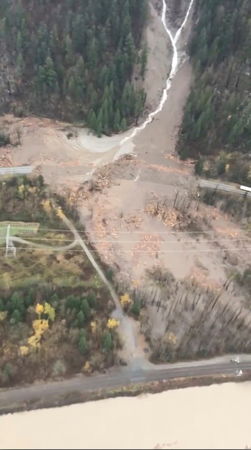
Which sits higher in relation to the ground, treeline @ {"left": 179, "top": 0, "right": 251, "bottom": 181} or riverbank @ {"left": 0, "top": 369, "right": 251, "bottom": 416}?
treeline @ {"left": 179, "top": 0, "right": 251, "bottom": 181}

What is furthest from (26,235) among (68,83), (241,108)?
(241,108)

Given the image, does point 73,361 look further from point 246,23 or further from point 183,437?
point 246,23

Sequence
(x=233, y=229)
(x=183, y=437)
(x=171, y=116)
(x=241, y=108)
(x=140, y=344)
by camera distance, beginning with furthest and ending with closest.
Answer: (x=171, y=116)
(x=241, y=108)
(x=233, y=229)
(x=140, y=344)
(x=183, y=437)

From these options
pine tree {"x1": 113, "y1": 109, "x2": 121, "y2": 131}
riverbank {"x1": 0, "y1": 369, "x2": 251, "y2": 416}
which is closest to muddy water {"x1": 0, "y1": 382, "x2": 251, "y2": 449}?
riverbank {"x1": 0, "y1": 369, "x2": 251, "y2": 416}

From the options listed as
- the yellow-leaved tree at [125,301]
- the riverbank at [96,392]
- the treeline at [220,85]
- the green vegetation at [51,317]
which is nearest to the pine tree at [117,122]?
the treeline at [220,85]

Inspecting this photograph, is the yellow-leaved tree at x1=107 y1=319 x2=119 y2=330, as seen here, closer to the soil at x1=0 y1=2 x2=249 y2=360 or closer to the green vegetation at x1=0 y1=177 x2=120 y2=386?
the green vegetation at x1=0 y1=177 x2=120 y2=386

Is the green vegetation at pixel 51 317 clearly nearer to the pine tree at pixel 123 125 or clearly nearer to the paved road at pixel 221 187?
the paved road at pixel 221 187
